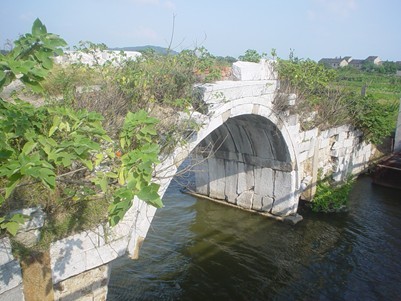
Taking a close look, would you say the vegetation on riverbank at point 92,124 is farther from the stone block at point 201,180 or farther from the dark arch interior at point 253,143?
the stone block at point 201,180

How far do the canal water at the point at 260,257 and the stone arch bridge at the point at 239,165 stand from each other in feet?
2.44

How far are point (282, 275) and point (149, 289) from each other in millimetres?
2588

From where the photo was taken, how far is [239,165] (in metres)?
9.12

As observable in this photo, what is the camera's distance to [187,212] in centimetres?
924

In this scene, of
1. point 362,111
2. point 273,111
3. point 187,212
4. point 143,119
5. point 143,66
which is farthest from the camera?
point 362,111

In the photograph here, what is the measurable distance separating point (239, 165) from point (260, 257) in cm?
258

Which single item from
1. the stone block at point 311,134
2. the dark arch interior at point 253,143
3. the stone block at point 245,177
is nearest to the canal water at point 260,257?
the stone block at point 245,177

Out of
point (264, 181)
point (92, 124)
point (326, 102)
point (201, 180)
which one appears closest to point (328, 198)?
point (264, 181)

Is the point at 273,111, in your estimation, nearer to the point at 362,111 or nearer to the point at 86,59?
the point at 86,59

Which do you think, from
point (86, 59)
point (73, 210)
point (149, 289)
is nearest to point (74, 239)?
point (73, 210)

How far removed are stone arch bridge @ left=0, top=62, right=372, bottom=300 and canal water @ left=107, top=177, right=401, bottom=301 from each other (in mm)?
745

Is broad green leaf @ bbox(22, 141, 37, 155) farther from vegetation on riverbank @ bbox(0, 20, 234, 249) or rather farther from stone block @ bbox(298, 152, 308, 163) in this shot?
stone block @ bbox(298, 152, 308, 163)

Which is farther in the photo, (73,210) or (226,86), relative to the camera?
(226,86)

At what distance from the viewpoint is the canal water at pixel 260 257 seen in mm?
6211
